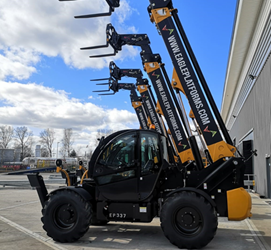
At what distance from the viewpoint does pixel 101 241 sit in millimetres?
6527

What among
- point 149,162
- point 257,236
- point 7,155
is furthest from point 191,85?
point 7,155

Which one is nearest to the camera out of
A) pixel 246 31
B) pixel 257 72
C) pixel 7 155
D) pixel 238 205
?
pixel 238 205

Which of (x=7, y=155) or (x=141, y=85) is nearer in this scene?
(x=141, y=85)

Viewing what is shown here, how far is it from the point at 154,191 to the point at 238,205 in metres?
1.78

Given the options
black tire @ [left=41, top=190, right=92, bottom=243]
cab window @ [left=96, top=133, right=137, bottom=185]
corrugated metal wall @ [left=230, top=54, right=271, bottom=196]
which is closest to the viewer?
black tire @ [left=41, top=190, right=92, bottom=243]

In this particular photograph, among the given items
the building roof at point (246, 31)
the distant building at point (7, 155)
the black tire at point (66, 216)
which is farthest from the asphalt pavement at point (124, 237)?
the distant building at point (7, 155)

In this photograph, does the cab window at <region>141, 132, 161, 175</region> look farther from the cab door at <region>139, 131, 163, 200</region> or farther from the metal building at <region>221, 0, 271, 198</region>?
the metal building at <region>221, 0, 271, 198</region>

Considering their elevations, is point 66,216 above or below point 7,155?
below

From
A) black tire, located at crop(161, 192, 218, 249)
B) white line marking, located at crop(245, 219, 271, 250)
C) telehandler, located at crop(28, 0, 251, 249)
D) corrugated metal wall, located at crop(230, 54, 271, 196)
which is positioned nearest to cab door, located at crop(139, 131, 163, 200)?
telehandler, located at crop(28, 0, 251, 249)

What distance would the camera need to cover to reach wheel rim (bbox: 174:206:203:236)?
5910 millimetres

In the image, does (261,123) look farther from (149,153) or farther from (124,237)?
(124,237)

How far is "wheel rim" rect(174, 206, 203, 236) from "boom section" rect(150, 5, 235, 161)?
1549mm

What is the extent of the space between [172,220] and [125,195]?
3.90 feet

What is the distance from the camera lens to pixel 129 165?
659 centimetres
